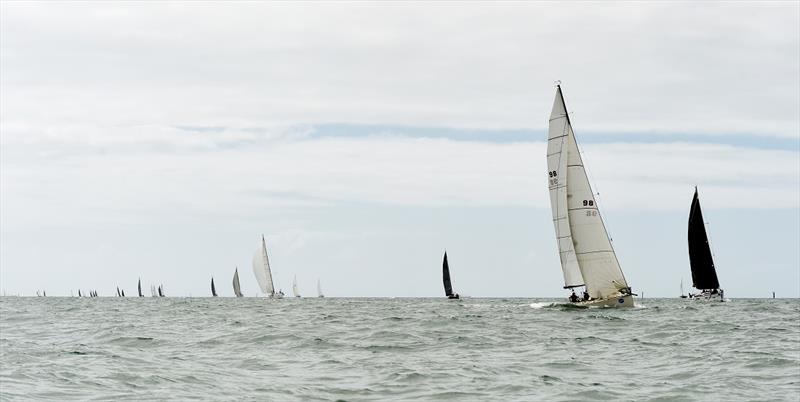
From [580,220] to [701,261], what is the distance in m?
43.6

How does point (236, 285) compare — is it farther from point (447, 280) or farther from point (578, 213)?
point (578, 213)

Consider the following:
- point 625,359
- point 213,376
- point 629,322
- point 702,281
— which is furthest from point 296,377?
point 702,281

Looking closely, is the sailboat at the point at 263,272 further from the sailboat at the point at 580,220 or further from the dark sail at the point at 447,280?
the sailboat at the point at 580,220

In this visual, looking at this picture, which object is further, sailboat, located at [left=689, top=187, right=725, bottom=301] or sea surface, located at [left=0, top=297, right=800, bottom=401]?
sailboat, located at [left=689, top=187, right=725, bottom=301]

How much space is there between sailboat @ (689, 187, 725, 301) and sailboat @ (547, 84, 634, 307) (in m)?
38.9

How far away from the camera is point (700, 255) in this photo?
3706 inches

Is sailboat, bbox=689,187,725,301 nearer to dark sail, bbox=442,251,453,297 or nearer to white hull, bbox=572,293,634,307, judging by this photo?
white hull, bbox=572,293,634,307

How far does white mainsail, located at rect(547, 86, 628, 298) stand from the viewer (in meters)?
55.6

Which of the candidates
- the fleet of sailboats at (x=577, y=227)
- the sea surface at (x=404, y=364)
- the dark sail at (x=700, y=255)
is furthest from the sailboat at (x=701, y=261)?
the sea surface at (x=404, y=364)

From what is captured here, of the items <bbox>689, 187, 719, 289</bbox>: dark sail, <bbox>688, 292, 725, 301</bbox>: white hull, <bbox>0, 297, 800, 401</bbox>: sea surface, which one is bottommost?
<bbox>688, 292, 725, 301</bbox>: white hull

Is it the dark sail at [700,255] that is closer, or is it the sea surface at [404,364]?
the sea surface at [404,364]

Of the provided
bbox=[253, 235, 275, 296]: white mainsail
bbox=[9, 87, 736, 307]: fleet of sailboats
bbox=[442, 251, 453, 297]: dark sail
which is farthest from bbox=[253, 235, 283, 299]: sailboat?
bbox=[9, 87, 736, 307]: fleet of sailboats

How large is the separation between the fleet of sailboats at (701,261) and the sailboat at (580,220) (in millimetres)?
38938

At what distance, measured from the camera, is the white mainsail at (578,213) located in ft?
182
